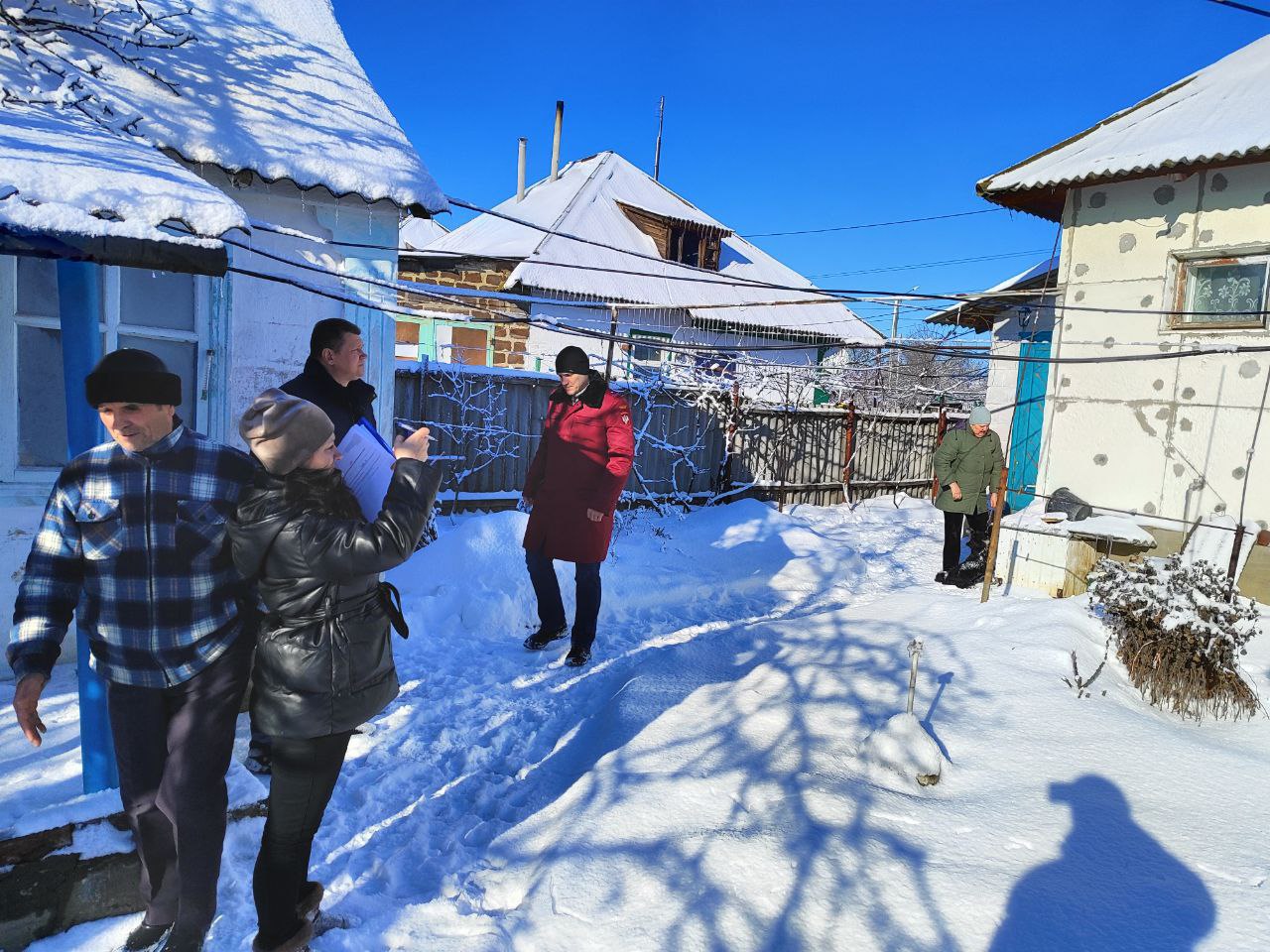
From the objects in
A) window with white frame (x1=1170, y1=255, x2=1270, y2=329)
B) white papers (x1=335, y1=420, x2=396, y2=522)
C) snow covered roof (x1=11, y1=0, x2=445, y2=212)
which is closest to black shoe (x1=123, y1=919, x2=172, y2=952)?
white papers (x1=335, y1=420, x2=396, y2=522)

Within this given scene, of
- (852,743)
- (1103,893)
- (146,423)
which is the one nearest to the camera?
(146,423)

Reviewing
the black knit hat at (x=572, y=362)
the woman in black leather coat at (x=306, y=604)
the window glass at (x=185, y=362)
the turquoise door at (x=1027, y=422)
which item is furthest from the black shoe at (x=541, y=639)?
the turquoise door at (x=1027, y=422)

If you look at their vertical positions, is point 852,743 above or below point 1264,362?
below

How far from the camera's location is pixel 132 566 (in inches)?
76.0

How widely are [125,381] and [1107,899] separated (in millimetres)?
3048

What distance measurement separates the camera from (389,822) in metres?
2.79

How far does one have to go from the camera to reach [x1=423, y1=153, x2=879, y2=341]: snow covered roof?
14617 millimetres

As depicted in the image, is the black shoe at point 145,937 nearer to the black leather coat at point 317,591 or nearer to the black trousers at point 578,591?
the black leather coat at point 317,591

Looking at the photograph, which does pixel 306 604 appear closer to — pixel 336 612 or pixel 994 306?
pixel 336 612

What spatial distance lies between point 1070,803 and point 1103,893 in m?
0.52

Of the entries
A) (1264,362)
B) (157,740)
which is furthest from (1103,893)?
(1264,362)

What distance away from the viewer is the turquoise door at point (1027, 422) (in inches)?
326

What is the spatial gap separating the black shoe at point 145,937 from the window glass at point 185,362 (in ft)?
9.77

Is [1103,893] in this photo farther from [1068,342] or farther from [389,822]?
[1068,342]
